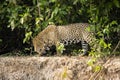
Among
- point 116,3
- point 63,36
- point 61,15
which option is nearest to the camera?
point 116,3

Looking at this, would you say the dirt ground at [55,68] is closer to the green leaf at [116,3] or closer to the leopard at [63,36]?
the leopard at [63,36]

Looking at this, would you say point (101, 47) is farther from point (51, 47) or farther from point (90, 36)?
point (51, 47)

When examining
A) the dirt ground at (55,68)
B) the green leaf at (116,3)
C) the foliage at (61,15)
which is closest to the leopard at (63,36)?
the foliage at (61,15)

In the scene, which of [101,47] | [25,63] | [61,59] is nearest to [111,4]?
[101,47]

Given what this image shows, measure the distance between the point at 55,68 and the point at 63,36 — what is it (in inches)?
33.4

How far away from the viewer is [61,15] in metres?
8.32

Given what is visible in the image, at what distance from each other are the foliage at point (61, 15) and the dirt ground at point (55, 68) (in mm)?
425

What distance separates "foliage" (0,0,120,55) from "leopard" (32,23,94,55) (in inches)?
5.5

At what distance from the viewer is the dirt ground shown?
7254 millimetres

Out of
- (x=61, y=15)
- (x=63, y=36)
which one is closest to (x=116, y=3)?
(x=61, y=15)

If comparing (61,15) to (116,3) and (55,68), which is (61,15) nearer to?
(55,68)

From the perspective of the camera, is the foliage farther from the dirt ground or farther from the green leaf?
the dirt ground

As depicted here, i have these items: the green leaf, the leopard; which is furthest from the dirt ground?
the green leaf

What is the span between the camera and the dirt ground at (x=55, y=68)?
7.25 meters
